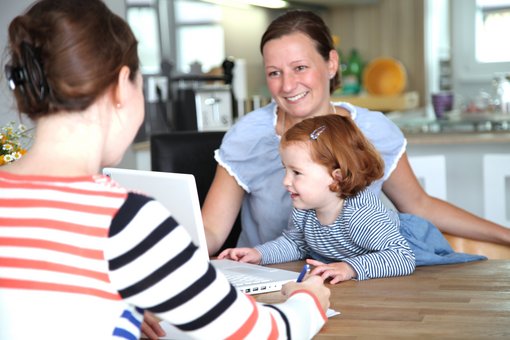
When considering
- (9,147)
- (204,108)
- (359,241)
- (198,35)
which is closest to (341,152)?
(359,241)

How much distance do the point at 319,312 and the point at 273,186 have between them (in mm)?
1136

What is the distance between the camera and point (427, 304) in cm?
150

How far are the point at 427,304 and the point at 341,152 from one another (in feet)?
1.43

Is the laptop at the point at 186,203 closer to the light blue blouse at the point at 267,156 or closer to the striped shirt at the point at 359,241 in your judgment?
the striped shirt at the point at 359,241

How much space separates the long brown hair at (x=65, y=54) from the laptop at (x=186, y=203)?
0.50 meters

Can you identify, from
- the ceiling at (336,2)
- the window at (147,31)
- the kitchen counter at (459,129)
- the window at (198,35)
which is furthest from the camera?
the ceiling at (336,2)

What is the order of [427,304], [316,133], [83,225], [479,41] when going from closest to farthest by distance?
[83,225], [427,304], [316,133], [479,41]

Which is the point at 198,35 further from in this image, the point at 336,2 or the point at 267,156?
the point at 267,156

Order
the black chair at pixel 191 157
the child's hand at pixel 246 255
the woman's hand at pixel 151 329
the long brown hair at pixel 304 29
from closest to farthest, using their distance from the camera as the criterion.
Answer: the woman's hand at pixel 151 329 < the child's hand at pixel 246 255 < the long brown hair at pixel 304 29 < the black chair at pixel 191 157

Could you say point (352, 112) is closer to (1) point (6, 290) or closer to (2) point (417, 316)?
(2) point (417, 316)

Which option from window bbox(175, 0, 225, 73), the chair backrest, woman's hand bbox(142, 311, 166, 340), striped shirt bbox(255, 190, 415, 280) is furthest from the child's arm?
window bbox(175, 0, 225, 73)

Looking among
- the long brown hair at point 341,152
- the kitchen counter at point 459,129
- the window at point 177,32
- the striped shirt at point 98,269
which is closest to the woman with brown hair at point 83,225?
the striped shirt at point 98,269

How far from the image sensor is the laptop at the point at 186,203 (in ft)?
5.11

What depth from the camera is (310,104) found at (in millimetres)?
2266
